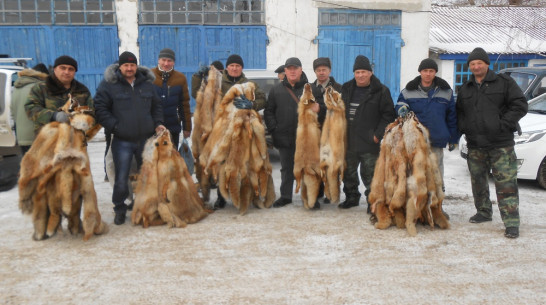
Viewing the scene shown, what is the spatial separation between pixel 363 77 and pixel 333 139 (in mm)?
786

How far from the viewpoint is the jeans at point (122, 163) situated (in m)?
5.05

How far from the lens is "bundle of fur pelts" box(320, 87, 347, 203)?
5.34 metres

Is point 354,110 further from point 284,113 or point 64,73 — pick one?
point 64,73

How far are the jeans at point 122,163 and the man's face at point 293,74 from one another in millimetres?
1882

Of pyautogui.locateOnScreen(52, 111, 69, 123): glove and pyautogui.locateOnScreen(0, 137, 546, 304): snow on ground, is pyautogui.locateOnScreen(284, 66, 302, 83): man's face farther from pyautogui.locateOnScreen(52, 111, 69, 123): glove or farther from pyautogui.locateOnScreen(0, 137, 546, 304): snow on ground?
pyautogui.locateOnScreen(52, 111, 69, 123): glove

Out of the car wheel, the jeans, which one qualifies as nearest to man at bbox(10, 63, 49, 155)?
the jeans

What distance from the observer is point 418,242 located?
15.0ft

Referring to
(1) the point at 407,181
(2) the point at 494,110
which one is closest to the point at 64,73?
(1) the point at 407,181

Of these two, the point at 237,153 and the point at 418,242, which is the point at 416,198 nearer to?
the point at 418,242

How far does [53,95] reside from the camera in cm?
464

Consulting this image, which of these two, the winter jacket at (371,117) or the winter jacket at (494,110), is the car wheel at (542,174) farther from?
the winter jacket at (371,117)

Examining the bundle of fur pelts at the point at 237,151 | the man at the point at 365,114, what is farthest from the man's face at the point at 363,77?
the bundle of fur pelts at the point at 237,151

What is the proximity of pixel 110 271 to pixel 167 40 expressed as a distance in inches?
392

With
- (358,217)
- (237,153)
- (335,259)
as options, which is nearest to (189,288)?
(335,259)
